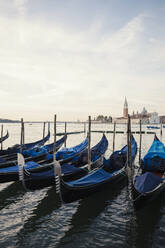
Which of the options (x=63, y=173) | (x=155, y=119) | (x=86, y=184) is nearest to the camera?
(x=86, y=184)

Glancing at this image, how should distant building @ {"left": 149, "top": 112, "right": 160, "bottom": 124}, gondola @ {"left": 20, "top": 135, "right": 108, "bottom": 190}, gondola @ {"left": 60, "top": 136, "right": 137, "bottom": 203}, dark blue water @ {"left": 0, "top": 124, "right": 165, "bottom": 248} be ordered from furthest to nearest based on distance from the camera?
distant building @ {"left": 149, "top": 112, "right": 160, "bottom": 124}, gondola @ {"left": 20, "top": 135, "right": 108, "bottom": 190}, gondola @ {"left": 60, "top": 136, "right": 137, "bottom": 203}, dark blue water @ {"left": 0, "top": 124, "right": 165, "bottom": 248}

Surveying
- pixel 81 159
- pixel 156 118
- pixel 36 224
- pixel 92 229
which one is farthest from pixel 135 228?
pixel 156 118

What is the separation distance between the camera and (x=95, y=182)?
8.20 metres

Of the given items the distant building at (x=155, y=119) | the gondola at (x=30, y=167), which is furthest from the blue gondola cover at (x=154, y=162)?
the distant building at (x=155, y=119)

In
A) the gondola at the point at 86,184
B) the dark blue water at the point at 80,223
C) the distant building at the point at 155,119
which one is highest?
the distant building at the point at 155,119

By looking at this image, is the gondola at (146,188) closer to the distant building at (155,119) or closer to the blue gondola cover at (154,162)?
the blue gondola cover at (154,162)

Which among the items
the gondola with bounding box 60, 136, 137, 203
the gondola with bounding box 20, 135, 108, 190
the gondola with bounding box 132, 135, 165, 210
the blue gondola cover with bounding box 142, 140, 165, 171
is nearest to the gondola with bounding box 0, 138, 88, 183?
the gondola with bounding box 20, 135, 108, 190

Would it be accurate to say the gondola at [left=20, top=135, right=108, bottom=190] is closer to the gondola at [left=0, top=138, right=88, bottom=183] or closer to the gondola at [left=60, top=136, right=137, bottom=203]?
the gondola at [left=0, top=138, right=88, bottom=183]

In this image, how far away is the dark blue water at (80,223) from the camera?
19.6 ft

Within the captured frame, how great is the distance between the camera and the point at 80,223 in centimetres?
699

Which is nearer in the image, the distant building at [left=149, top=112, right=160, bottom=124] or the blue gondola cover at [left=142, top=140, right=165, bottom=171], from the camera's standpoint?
the blue gondola cover at [left=142, top=140, right=165, bottom=171]

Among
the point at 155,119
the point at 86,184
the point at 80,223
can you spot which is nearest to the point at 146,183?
the point at 86,184

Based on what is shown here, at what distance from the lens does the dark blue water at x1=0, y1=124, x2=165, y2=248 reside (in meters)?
5.97

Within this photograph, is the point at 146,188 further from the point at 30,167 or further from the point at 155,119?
the point at 155,119
